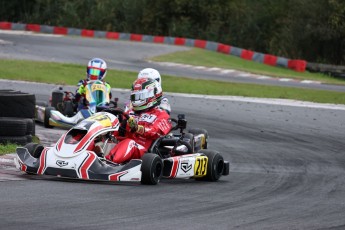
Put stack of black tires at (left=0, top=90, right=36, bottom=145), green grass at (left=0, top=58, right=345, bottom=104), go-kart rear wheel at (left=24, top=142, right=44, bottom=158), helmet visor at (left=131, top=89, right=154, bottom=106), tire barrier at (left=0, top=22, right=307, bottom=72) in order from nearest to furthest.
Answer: go-kart rear wheel at (left=24, top=142, right=44, bottom=158), helmet visor at (left=131, top=89, right=154, bottom=106), stack of black tires at (left=0, top=90, right=36, bottom=145), green grass at (left=0, top=58, right=345, bottom=104), tire barrier at (left=0, top=22, right=307, bottom=72)

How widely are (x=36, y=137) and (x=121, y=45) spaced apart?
83.0ft

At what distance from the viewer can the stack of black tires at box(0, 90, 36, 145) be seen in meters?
10.5

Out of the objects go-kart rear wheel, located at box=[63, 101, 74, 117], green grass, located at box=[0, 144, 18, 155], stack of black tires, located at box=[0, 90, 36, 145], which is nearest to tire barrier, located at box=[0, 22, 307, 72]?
go-kart rear wheel, located at box=[63, 101, 74, 117]

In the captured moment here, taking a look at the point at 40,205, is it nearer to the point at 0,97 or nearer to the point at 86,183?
the point at 86,183

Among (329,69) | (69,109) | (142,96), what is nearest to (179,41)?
(329,69)

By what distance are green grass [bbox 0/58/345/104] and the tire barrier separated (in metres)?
9.59

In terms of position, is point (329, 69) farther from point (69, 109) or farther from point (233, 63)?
point (69, 109)

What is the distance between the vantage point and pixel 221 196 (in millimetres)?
8211

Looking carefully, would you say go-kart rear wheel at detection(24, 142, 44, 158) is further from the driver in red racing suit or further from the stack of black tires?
the stack of black tires

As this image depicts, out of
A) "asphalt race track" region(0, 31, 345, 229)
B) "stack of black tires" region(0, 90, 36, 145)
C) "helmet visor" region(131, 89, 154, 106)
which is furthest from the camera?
"stack of black tires" region(0, 90, 36, 145)

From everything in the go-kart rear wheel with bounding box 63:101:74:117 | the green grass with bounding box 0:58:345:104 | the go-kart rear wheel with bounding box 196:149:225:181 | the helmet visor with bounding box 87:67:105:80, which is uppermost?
the helmet visor with bounding box 87:67:105:80

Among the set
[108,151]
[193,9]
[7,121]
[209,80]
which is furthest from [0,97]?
[193,9]

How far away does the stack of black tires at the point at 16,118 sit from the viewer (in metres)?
10.5

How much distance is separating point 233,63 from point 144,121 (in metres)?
23.6
